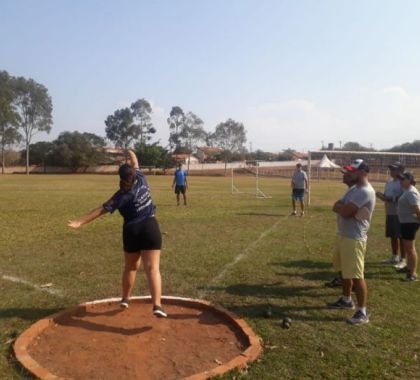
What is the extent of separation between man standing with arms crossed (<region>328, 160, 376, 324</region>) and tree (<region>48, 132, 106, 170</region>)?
7707 cm

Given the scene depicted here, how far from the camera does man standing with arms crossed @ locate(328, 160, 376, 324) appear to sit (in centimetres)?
528

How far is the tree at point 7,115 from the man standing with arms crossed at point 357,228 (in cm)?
7557

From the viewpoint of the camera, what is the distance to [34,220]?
45.5 feet

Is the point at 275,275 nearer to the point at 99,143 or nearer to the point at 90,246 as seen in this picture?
the point at 90,246

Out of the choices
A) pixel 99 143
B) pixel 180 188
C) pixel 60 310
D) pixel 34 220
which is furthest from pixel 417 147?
pixel 60 310

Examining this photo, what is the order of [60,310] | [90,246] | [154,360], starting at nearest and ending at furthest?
[154,360] → [60,310] → [90,246]

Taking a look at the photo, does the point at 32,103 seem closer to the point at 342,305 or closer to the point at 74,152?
the point at 74,152

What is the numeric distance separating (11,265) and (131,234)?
3.84 m

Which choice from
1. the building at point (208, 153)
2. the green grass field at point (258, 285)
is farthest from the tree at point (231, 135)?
the green grass field at point (258, 285)

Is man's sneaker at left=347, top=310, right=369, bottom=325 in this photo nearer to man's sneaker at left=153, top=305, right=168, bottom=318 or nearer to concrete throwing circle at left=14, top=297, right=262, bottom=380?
concrete throwing circle at left=14, top=297, right=262, bottom=380

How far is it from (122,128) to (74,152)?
86.7 ft

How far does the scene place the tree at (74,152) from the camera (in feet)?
257

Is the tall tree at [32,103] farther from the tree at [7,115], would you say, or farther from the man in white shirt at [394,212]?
the man in white shirt at [394,212]

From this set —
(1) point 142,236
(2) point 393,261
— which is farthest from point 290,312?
(2) point 393,261
